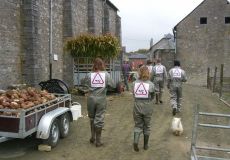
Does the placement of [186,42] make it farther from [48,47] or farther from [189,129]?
[189,129]

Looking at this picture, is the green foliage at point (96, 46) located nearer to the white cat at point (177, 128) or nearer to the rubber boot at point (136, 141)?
the white cat at point (177, 128)

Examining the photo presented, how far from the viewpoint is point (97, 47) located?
18.6m

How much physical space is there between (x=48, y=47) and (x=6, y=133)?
11.6 m

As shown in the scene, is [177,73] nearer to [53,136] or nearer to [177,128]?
[177,128]

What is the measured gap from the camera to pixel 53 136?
8.90 meters

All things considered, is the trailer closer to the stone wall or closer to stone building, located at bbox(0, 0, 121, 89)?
the stone wall

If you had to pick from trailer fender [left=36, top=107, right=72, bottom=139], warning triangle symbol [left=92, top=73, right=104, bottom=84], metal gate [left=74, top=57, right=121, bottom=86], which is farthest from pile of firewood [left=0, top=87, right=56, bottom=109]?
metal gate [left=74, top=57, right=121, bottom=86]

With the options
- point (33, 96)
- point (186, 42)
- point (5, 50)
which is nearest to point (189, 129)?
point (33, 96)

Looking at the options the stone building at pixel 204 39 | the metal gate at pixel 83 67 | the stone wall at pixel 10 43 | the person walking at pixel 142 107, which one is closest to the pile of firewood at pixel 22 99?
the person walking at pixel 142 107

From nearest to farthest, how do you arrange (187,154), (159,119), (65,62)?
1. (187,154)
2. (159,119)
3. (65,62)

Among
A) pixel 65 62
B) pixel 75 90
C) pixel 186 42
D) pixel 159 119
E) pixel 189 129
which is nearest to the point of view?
pixel 189 129

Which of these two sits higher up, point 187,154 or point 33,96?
point 33,96

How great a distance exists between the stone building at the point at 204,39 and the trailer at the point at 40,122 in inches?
1233

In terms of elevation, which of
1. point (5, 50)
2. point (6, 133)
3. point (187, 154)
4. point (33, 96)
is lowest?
point (187, 154)
